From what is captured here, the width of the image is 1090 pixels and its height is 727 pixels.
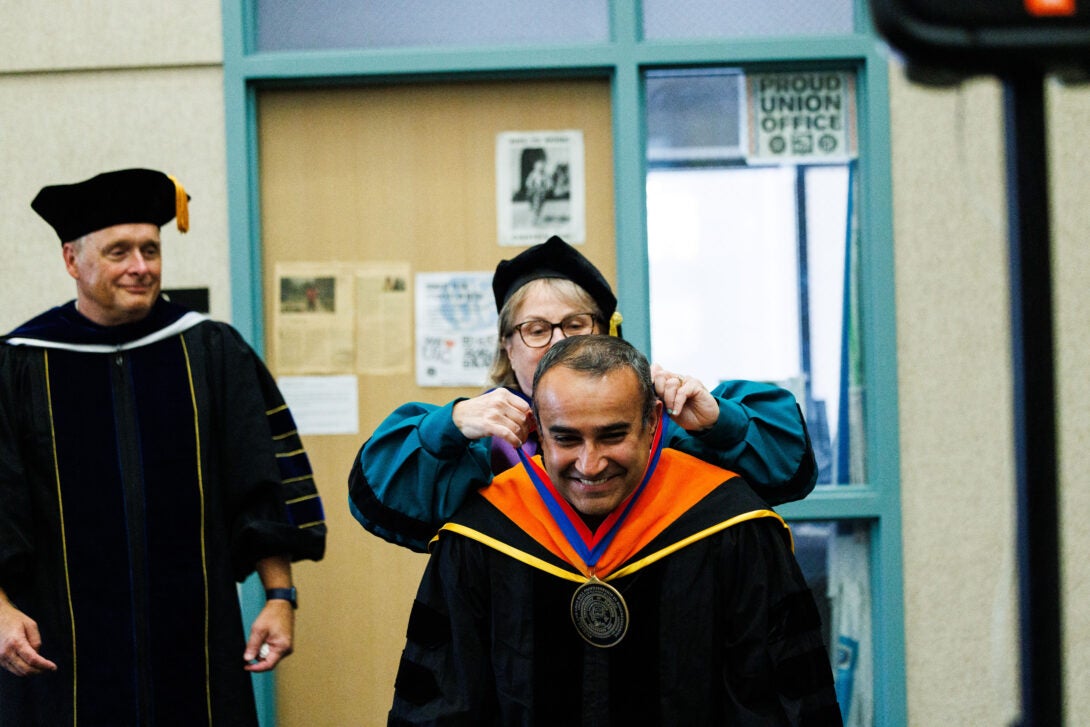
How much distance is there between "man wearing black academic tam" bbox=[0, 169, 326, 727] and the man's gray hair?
110cm

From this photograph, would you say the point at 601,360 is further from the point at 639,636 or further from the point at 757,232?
the point at 757,232

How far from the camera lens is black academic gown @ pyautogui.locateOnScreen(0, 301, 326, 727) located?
9.77 ft

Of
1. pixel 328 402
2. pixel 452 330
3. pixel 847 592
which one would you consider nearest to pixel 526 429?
pixel 452 330

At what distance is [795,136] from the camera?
14.1 ft

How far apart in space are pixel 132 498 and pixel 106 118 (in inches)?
70.7

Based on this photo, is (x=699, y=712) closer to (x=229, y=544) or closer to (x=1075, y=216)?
(x=229, y=544)

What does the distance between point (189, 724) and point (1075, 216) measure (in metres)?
3.41

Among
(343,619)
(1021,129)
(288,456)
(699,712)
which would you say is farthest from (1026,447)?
(343,619)

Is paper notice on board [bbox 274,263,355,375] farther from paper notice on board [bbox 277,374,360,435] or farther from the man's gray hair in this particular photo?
the man's gray hair

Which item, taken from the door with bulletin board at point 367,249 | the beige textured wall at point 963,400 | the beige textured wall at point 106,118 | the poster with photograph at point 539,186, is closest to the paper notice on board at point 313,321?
the door with bulletin board at point 367,249

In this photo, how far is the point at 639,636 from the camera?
7.83 feet

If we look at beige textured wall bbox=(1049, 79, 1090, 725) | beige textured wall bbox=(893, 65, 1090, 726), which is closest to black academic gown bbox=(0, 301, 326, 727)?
beige textured wall bbox=(893, 65, 1090, 726)

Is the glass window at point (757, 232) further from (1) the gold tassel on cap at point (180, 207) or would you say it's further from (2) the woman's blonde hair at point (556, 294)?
(1) the gold tassel on cap at point (180, 207)

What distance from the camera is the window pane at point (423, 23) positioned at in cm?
428
